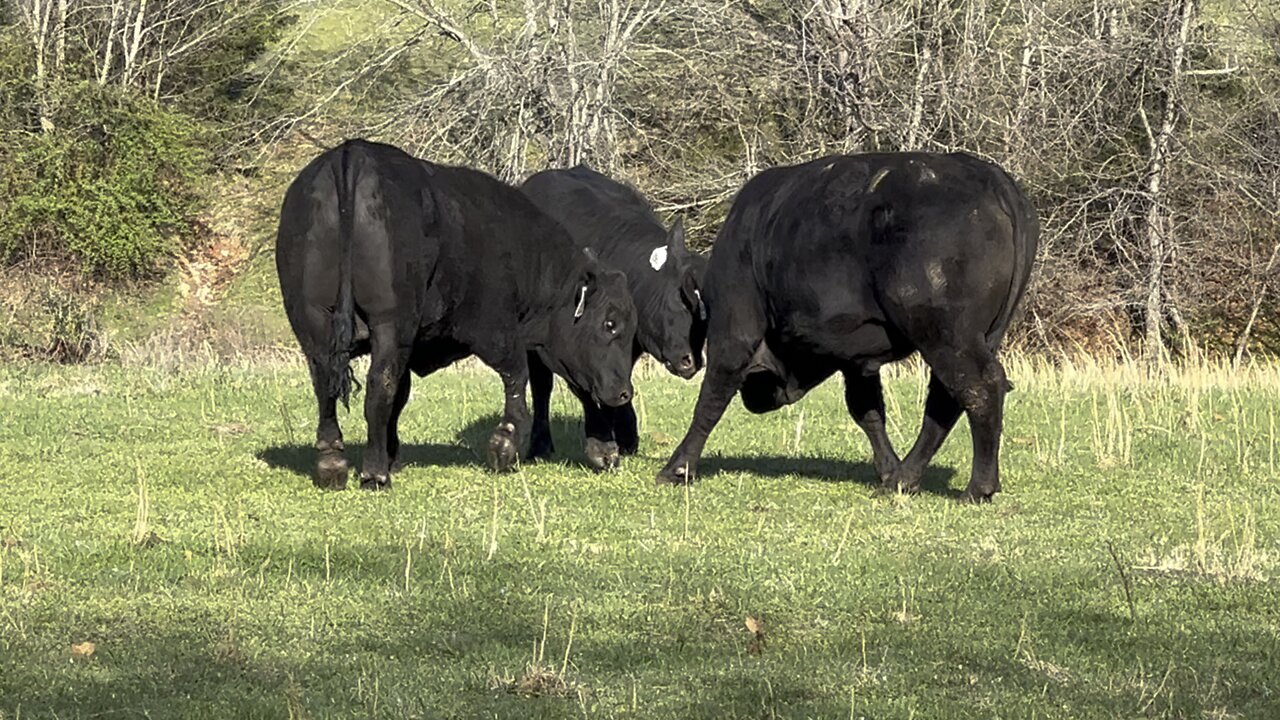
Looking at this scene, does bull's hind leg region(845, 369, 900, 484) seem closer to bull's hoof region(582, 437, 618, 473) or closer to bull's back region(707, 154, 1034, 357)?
bull's back region(707, 154, 1034, 357)

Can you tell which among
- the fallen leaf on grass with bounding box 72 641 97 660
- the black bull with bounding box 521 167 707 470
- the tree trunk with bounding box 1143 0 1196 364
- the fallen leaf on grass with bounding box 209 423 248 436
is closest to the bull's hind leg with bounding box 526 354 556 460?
the black bull with bounding box 521 167 707 470

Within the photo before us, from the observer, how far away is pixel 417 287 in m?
10.7

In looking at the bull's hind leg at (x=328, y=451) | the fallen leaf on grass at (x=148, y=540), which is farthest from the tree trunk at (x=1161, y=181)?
the fallen leaf on grass at (x=148, y=540)

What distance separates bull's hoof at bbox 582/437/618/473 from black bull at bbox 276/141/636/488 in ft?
A: 1.04

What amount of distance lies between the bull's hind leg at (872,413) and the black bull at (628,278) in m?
1.45

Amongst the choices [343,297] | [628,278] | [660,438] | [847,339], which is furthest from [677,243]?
[343,297]

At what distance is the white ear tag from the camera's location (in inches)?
513

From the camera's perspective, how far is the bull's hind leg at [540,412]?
13312mm

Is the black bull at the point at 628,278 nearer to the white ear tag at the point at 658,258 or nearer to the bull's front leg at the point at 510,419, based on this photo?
the white ear tag at the point at 658,258

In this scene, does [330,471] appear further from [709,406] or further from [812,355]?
[812,355]

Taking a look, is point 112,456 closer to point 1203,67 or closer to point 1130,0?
point 1130,0

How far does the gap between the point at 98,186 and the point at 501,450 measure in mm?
32384

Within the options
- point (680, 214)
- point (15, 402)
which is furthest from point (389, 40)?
point (15, 402)

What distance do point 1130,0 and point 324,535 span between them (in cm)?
2725
